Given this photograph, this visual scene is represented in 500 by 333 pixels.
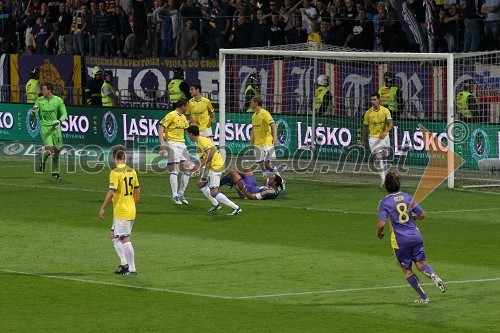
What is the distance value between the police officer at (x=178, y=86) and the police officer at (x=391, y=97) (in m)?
6.91

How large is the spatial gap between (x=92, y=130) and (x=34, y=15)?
322 inches

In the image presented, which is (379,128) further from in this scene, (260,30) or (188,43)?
(188,43)

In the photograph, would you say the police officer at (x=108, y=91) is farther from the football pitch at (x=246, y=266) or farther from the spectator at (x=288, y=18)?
the football pitch at (x=246, y=266)

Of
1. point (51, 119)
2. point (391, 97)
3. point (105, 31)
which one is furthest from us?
point (105, 31)

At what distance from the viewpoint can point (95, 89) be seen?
1560 inches

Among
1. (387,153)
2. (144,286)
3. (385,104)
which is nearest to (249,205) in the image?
(387,153)

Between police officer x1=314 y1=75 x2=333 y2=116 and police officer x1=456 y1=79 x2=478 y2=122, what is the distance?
459 centimetres

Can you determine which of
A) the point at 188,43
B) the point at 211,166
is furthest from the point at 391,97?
the point at 211,166

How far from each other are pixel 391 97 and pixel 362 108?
1288 millimetres

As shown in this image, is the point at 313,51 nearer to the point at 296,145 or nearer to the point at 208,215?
the point at 296,145

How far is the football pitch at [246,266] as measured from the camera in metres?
14.6

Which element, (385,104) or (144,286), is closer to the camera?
(144,286)

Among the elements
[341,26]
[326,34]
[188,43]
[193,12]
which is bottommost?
[188,43]

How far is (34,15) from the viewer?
4525cm
